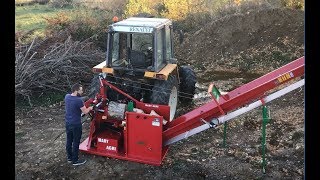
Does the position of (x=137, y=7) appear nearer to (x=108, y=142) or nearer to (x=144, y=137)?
(x=108, y=142)

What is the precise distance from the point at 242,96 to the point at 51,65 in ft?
18.5

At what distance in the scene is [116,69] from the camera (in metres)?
7.46

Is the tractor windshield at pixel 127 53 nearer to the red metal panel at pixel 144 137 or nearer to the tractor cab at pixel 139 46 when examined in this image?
the tractor cab at pixel 139 46

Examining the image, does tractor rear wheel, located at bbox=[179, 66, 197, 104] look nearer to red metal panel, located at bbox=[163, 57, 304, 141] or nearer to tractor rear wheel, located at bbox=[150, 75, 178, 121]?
A: tractor rear wheel, located at bbox=[150, 75, 178, 121]

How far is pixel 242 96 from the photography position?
5.99 m

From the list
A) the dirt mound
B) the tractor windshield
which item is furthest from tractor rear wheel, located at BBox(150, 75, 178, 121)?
the dirt mound

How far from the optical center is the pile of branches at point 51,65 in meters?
9.44

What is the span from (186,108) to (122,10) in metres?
10.7

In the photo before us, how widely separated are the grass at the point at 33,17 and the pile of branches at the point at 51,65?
3.31 m

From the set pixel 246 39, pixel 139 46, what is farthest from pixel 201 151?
pixel 246 39

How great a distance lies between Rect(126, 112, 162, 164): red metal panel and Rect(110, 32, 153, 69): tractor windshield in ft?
4.92

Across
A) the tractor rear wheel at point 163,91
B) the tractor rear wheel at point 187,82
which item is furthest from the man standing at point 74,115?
the tractor rear wheel at point 187,82
